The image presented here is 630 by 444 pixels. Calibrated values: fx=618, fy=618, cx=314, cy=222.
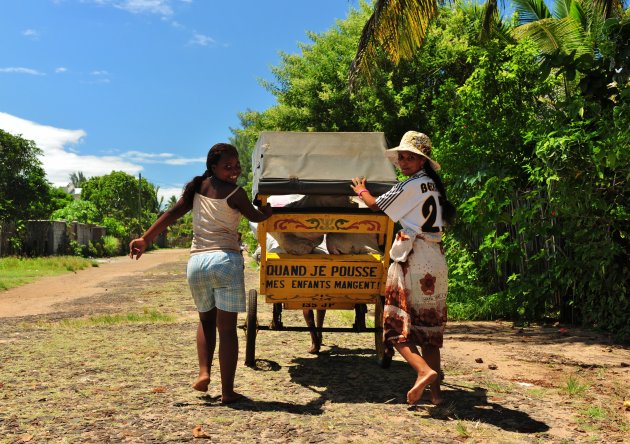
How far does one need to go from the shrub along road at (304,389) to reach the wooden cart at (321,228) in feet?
2.57

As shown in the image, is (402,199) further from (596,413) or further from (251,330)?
(251,330)

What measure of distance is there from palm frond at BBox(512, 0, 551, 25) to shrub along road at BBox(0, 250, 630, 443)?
12.1 metres

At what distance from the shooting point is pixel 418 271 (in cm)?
453

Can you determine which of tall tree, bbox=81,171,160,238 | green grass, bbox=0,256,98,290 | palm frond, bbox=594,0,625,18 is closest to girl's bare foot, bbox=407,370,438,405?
palm frond, bbox=594,0,625,18

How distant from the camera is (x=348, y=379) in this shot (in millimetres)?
5734

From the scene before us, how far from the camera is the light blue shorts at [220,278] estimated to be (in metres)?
4.70

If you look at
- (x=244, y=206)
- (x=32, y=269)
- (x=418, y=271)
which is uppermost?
(x=244, y=206)

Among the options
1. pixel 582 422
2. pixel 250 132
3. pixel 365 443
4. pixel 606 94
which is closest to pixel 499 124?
pixel 606 94

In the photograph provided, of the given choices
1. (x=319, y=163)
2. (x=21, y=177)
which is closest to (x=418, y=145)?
(x=319, y=163)

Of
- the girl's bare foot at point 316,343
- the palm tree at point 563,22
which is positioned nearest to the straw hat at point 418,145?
the girl's bare foot at point 316,343

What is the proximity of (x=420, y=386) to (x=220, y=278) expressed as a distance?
5.48 ft

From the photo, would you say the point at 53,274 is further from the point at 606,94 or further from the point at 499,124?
the point at 606,94

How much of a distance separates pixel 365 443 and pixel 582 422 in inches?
64.4

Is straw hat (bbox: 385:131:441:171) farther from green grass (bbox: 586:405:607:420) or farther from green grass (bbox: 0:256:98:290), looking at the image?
green grass (bbox: 0:256:98:290)
